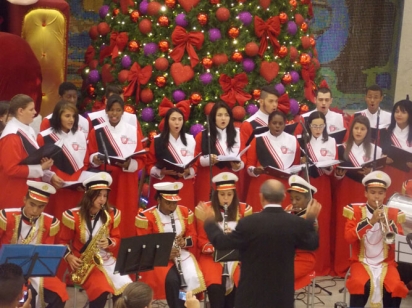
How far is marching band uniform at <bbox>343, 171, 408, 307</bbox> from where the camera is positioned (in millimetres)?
7582

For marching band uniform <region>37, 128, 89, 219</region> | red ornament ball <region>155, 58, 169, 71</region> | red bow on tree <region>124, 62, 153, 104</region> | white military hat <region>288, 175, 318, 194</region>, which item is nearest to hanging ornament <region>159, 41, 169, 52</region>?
red ornament ball <region>155, 58, 169, 71</region>

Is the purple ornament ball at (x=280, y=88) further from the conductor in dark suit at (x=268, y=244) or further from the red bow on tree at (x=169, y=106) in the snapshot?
the conductor in dark suit at (x=268, y=244)

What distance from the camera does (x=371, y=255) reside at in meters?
7.74

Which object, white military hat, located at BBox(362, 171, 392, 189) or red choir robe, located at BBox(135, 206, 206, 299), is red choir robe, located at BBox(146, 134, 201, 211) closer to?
red choir robe, located at BBox(135, 206, 206, 299)

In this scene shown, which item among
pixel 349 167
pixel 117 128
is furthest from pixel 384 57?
pixel 117 128

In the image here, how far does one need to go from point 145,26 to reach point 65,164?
2.70m

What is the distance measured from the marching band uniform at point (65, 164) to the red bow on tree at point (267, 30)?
9.77 ft

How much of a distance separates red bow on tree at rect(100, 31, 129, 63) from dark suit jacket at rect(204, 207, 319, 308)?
5.03 metres

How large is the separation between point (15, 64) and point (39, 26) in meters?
0.96

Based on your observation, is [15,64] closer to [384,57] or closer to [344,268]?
[344,268]

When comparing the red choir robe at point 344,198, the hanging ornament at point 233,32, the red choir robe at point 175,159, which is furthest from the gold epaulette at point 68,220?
the hanging ornament at point 233,32

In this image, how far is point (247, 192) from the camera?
9164mm

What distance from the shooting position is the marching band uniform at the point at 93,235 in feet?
24.0

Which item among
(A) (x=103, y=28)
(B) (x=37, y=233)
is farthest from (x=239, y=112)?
(B) (x=37, y=233)
